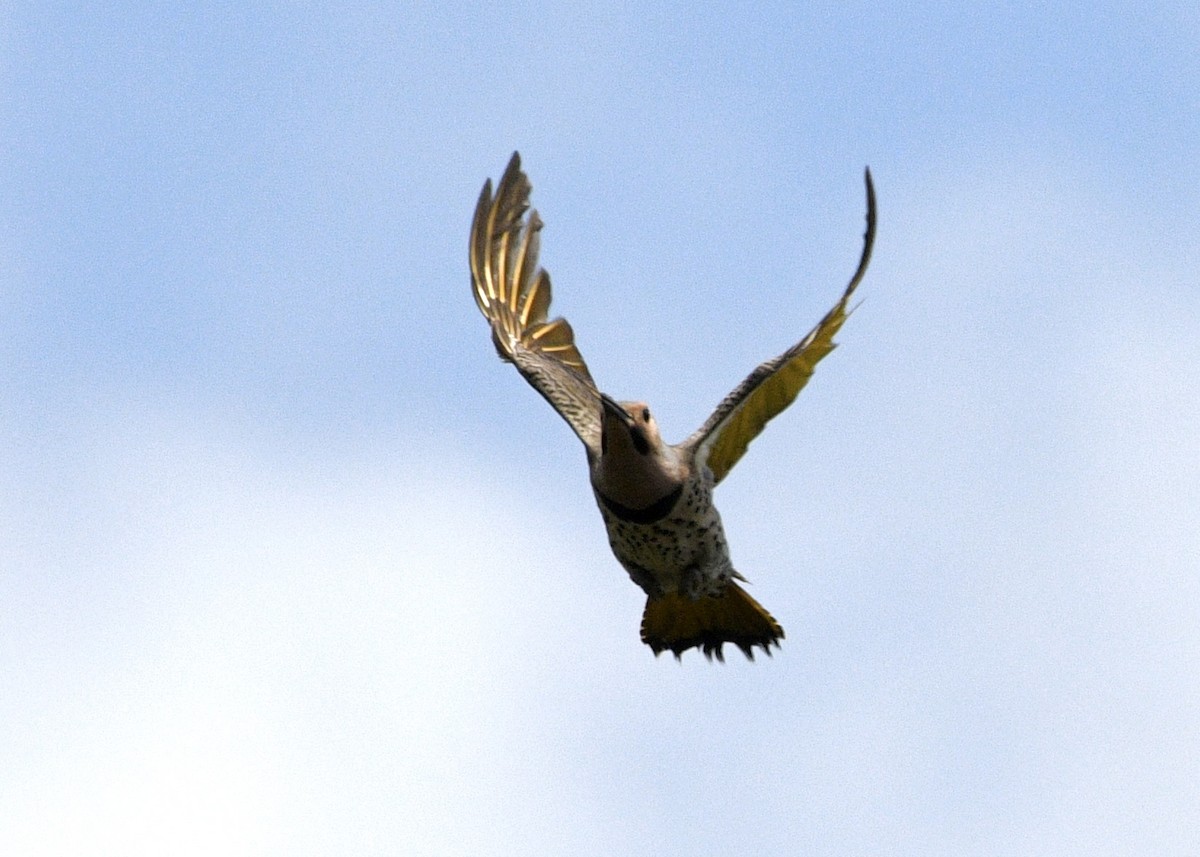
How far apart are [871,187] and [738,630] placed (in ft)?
13.2

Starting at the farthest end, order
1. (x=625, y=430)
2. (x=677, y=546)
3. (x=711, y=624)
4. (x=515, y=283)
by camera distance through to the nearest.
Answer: (x=515, y=283)
(x=711, y=624)
(x=677, y=546)
(x=625, y=430)

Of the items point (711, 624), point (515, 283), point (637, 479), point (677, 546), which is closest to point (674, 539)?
point (677, 546)

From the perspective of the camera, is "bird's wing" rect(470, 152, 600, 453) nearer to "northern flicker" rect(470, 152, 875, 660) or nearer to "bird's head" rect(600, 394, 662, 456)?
"northern flicker" rect(470, 152, 875, 660)

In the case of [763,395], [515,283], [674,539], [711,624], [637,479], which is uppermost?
[515,283]

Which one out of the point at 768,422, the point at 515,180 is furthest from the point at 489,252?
the point at 768,422

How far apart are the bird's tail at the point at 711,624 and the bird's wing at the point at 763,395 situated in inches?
39.0

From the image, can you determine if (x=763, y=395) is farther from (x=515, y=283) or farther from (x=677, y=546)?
(x=515, y=283)

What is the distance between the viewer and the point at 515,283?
740 inches

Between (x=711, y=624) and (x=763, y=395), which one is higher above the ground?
(x=763, y=395)

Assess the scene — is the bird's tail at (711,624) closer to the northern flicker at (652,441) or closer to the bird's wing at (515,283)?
the northern flicker at (652,441)

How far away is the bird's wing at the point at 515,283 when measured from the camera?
60.2ft

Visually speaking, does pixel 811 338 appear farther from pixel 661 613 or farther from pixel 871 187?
pixel 661 613

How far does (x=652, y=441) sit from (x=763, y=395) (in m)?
1.06

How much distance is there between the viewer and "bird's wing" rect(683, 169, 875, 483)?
15227 mm
